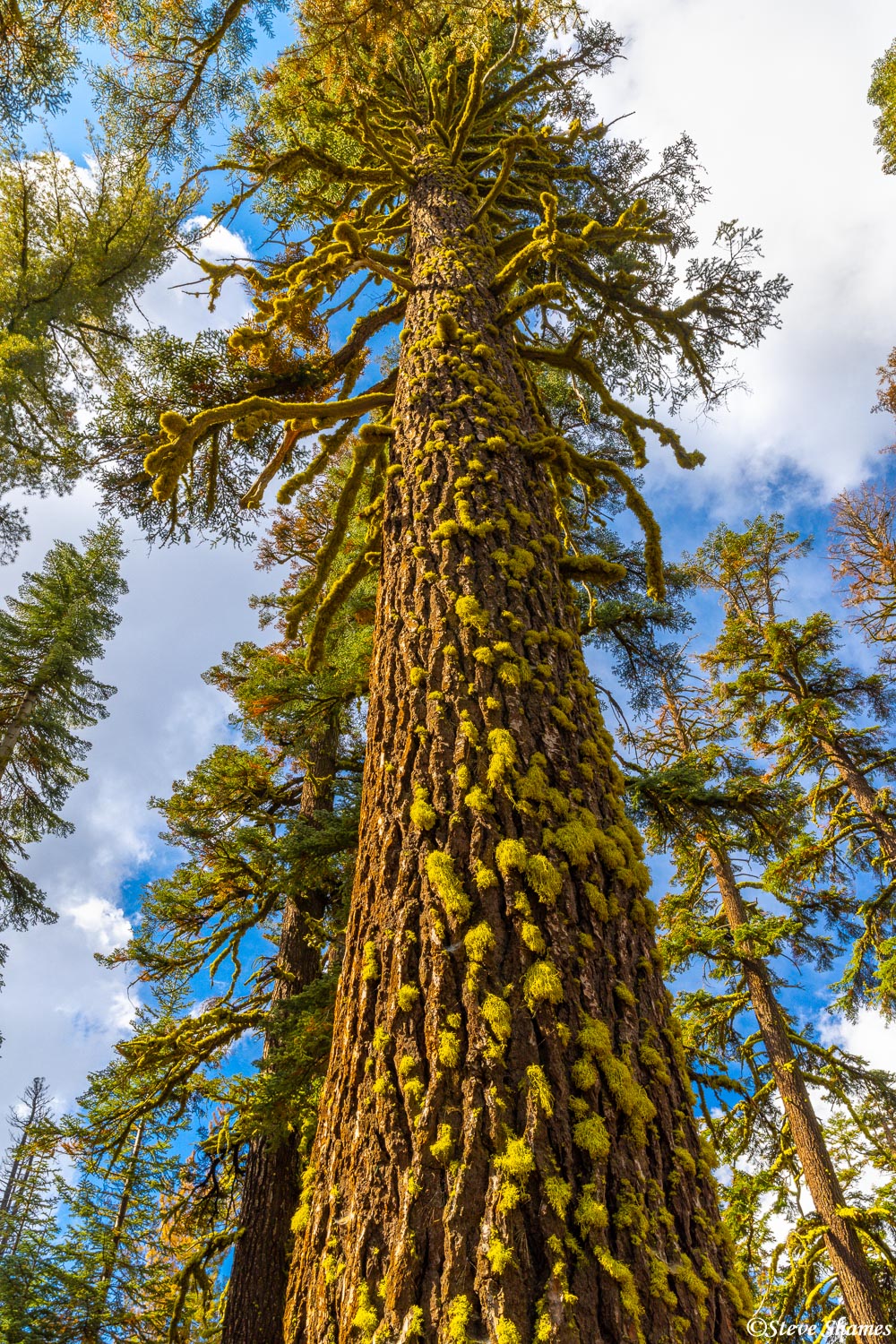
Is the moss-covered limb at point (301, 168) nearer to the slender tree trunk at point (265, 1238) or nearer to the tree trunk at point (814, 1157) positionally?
the slender tree trunk at point (265, 1238)

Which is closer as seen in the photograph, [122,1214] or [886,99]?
[122,1214]

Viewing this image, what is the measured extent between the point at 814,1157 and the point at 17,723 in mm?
14806

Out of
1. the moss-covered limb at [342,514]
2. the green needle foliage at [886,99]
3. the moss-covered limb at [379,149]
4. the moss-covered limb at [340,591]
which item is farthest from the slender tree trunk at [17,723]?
the green needle foliage at [886,99]

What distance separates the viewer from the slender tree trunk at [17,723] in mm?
12578

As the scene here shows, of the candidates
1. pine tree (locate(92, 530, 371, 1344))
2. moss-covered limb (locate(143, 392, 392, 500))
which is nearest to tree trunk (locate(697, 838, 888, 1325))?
pine tree (locate(92, 530, 371, 1344))

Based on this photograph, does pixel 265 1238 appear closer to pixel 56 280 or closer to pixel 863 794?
pixel 863 794

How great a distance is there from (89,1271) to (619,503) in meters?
10.4

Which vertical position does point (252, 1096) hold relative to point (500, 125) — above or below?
below

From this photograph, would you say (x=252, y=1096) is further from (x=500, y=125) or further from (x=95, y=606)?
(x=95, y=606)

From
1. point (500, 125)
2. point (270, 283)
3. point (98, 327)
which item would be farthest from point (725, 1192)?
point (98, 327)

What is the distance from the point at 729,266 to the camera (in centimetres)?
600

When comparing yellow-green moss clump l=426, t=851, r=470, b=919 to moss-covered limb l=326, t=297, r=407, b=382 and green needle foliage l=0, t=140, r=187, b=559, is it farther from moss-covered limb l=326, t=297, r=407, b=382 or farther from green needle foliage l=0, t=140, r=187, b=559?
green needle foliage l=0, t=140, r=187, b=559

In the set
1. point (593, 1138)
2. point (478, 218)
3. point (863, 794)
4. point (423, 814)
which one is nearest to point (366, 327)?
point (478, 218)

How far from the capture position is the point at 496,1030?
1393mm
